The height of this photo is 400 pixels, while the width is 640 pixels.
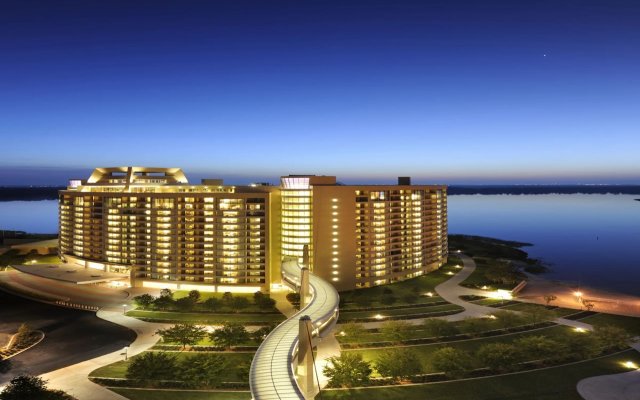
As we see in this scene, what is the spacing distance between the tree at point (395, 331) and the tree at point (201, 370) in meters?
26.9

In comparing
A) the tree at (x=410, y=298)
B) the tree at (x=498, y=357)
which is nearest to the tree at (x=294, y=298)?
the tree at (x=410, y=298)

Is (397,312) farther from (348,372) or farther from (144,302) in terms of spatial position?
(144,302)

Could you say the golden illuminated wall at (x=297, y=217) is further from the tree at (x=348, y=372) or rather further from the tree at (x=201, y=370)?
the tree at (x=348, y=372)

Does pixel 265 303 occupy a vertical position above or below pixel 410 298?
above

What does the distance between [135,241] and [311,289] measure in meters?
58.5

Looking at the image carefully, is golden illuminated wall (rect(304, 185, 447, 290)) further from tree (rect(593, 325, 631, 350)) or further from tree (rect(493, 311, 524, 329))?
tree (rect(593, 325, 631, 350))

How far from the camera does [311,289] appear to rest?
79.9 m

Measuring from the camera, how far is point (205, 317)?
84625mm

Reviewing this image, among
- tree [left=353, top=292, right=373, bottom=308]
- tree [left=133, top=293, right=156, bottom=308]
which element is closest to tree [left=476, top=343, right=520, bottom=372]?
tree [left=353, top=292, right=373, bottom=308]

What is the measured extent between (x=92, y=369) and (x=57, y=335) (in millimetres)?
19710

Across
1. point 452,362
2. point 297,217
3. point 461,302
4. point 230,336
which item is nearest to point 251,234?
point 297,217

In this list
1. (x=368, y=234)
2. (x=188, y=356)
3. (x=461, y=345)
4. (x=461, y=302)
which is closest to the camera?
(x=188, y=356)

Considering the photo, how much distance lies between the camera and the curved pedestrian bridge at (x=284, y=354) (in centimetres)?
4303

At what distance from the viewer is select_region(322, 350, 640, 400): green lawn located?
5359 centimetres
